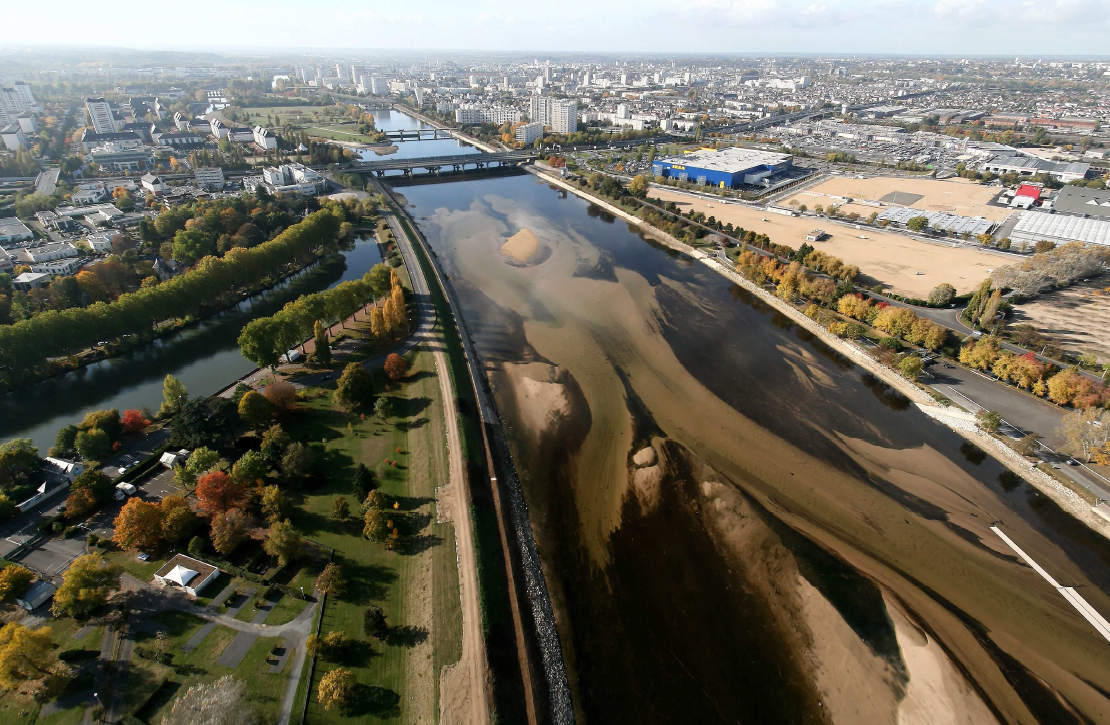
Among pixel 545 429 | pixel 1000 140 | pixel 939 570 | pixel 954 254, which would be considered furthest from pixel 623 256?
pixel 1000 140

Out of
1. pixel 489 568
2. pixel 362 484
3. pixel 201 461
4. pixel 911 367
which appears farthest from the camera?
pixel 911 367

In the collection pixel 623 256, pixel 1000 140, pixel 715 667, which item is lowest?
pixel 715 667

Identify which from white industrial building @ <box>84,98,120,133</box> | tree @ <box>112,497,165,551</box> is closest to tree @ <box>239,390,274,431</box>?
tree @ <box>112,497,165,551</box>

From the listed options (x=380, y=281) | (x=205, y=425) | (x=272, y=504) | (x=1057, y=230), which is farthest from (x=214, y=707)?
(x=1057, y=230)

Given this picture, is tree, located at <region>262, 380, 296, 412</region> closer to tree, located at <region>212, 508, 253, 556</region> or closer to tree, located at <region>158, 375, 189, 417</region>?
tree, located at <region>158, 375, 189, 417</region>

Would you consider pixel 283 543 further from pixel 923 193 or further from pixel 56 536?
pixel 923 193

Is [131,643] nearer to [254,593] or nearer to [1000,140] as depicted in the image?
[254,593]
